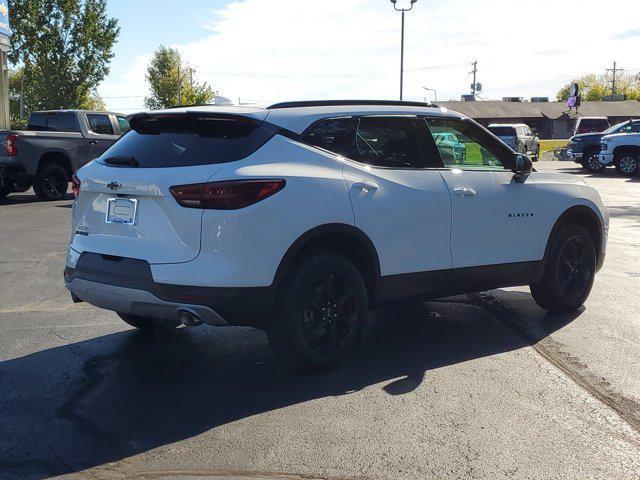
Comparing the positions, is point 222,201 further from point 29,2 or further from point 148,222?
point 29,2

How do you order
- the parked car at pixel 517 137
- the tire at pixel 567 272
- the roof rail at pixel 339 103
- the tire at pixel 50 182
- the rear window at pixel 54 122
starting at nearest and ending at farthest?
the roof rail at pixel 339 103 < the tire at pixel 567 272 < the tire at pixel 50 182 < the rear window at pixel 54 122 < the parked car at pixel 517 137

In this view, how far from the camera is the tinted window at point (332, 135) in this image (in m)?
5.19

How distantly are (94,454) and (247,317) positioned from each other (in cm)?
127

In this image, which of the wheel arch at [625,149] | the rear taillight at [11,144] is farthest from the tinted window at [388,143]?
the wheel arch at [625,149]

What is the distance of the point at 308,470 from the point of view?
366 centimetres

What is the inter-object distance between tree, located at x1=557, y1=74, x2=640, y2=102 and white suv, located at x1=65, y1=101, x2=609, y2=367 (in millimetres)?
141821

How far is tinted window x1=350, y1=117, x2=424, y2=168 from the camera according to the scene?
546cm

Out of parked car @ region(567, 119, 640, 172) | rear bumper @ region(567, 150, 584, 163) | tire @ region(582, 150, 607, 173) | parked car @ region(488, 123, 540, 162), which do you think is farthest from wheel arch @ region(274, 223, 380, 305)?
parked car @ region(488, 123, 540, 162)

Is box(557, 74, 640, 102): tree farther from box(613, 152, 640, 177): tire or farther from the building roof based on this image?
box(613, 152, 640, 177): tire

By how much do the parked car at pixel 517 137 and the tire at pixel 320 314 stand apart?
102ft

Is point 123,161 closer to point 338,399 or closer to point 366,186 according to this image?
point 366,186

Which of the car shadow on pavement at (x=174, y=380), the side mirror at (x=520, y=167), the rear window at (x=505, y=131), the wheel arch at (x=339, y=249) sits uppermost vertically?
the rear window at (x=505, y=131)

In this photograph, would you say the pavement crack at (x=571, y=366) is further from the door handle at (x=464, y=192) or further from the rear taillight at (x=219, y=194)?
the rear taillight at (x=219, y=194)

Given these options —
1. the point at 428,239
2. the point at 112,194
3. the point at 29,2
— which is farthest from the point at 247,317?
the point at 29,2
